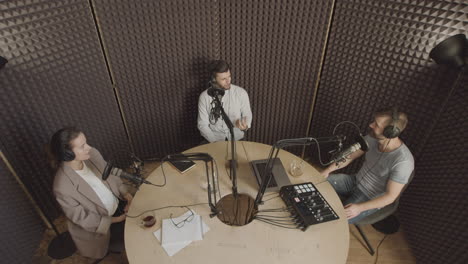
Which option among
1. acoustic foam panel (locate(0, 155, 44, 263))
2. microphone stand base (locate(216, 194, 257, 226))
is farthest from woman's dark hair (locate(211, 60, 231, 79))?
acoustic foam panel (locate(0, 155, 44, 263))

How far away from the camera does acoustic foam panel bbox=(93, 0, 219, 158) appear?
8.43 ft

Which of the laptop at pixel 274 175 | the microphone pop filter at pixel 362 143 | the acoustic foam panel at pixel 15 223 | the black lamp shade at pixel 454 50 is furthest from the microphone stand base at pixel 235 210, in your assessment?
the black lamp shade at pixel 454 50

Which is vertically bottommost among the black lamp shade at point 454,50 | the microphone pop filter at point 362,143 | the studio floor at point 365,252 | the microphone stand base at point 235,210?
the studio floor at point 365,252

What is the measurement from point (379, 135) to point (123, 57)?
2297 millimetres

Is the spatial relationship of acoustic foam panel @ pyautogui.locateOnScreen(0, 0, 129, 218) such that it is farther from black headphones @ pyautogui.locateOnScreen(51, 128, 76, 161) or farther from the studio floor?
black headphones @ pyautogui.locateOnScreen(51, 128, 76, 161)

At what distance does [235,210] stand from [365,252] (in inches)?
49.4

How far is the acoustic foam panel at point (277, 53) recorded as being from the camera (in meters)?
2.65

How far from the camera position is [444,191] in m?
2.27

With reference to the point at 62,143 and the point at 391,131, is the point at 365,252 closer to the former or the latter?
the point at 391,131

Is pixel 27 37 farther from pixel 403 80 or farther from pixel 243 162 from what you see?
pixel 403 80

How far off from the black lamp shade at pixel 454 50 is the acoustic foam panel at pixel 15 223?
3.24 metres

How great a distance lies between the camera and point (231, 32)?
112 inches

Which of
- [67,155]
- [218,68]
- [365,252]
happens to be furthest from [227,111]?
[365,252]

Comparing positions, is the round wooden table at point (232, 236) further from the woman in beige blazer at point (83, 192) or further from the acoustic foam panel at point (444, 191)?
the acoustic foam panel at point (444, 191)
